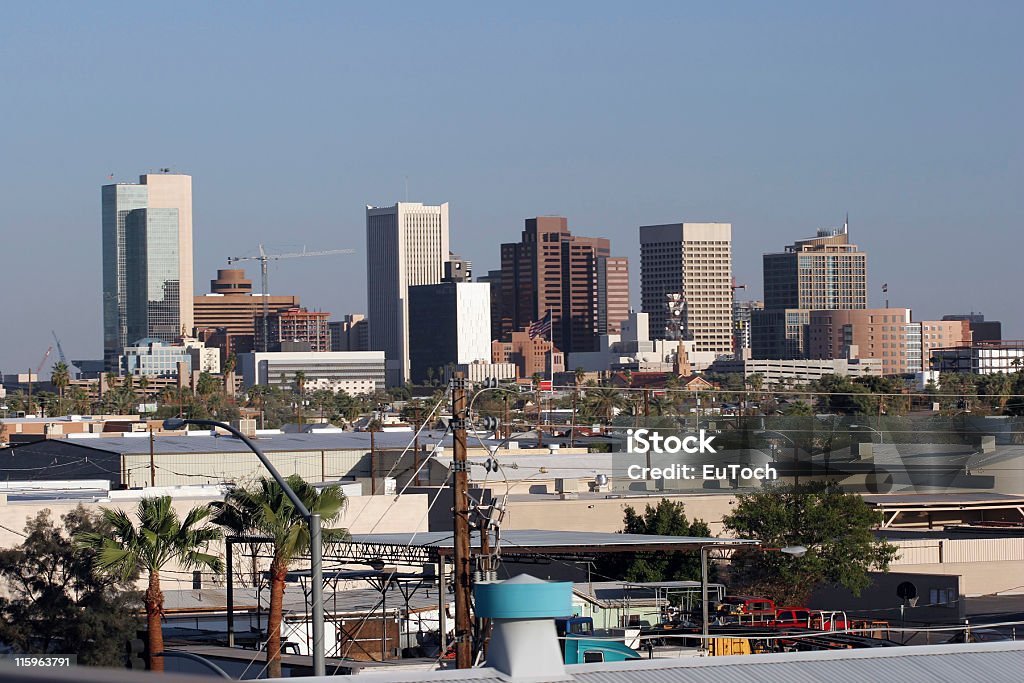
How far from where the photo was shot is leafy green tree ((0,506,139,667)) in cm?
4006

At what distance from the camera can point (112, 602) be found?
41406mm

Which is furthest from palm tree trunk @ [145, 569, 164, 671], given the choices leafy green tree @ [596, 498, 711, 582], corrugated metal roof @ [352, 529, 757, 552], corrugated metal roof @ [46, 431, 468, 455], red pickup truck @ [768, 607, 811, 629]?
corrugated metal roof @ [46, 431, 468, 455]

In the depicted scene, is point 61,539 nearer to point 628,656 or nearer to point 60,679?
point 628,656

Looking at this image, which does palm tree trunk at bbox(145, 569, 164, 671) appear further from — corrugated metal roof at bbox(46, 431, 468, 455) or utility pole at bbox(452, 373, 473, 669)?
corrugated metal roof at bbox(46, 431, 468, 455)

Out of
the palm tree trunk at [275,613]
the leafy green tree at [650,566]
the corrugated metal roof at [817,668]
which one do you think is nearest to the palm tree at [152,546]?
the palm tree trunk at [275,613]

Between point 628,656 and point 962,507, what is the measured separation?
173 ft

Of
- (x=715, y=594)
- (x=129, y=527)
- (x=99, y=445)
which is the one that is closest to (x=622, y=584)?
(x=715, y=594)

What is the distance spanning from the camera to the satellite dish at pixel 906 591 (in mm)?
53750

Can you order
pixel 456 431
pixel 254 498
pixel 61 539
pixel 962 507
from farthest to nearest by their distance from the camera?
pixel 962 507 < pixel 61 539 < pixel 254 498 < pixel 456 431

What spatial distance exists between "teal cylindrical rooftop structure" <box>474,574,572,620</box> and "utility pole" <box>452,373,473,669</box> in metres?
14.5

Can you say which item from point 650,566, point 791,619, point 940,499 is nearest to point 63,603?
point 791,619

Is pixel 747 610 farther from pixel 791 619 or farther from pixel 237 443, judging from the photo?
pixel 237 443

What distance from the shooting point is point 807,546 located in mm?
55812

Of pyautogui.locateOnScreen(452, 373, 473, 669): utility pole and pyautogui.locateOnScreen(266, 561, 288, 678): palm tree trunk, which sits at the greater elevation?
pyautogui.locateOnScreen(452, 373, 473, 669): utility pole
